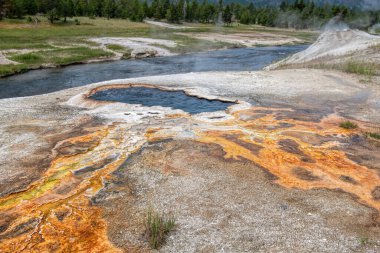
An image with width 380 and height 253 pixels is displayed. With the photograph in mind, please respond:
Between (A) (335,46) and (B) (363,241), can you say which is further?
(A) (335,46)

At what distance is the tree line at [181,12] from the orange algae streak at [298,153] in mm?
69766

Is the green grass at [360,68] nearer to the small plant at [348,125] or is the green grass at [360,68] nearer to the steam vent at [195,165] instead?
the steam vent at [195,165]

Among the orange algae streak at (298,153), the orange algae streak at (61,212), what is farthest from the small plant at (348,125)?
the orange algae streak at (61,212)

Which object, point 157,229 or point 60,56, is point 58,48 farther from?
point 157,229

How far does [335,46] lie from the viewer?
4056 cm

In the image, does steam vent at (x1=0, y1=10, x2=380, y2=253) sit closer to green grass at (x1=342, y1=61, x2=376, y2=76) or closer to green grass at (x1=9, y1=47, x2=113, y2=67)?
green grass at (x1=342, y1=61, x2=376, y2=76)

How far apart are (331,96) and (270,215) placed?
15475 millimetres

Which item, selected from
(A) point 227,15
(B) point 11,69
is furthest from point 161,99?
(A) point 227,15

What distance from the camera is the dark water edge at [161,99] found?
68.0 ft

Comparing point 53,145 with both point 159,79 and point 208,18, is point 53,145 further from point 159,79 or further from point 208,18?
point 208,18

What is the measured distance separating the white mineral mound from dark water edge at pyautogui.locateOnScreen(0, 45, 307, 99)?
4617mm

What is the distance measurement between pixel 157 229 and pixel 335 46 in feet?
125

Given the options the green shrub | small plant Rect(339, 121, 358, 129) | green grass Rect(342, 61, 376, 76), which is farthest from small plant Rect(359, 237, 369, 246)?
the green shrub

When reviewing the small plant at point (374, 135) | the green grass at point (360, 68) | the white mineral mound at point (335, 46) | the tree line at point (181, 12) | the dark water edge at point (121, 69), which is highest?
the tree line at point (181, 12)
